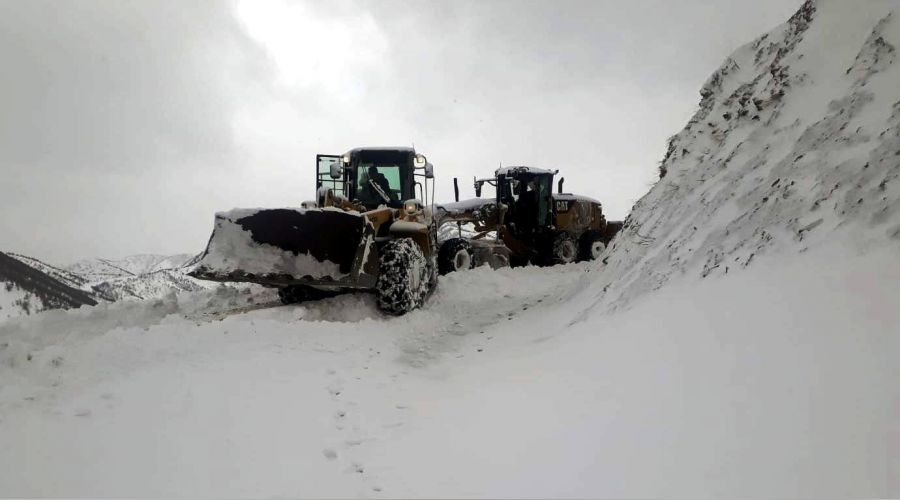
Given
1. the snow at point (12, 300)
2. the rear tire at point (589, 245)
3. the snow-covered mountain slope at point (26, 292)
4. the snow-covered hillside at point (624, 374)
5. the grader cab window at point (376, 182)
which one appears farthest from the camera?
the rear tire at point (589, 245)

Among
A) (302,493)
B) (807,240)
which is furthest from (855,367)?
(302,493)

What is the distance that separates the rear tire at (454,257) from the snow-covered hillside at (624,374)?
7.07 metres

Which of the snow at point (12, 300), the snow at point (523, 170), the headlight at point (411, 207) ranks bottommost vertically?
the snow at point (12, 300)

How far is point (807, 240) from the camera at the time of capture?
13.1ft

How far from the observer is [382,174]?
1038cm

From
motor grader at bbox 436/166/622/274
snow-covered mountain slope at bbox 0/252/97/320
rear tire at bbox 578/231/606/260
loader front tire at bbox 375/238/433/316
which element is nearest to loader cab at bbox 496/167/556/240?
motor grader at bbox 436/166/622/274

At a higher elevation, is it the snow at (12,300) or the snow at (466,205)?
the snow at (466,205)

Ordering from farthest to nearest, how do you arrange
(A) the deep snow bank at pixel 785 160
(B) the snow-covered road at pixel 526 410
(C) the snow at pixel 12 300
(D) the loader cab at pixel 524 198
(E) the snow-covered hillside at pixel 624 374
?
(D) the loader cab at pixel 524 198 < (C) the snow at pixel 12 300 < (A) the deep snow bank at pixel 785 160 < (E) the snow-covered hillside at pixel 624 374 < (B) the snow-covered road at pixel 526 410

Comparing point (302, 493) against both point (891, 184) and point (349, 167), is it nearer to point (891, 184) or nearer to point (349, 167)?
point (891, 184)

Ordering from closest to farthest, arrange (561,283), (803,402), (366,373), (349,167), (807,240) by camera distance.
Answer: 1. (803,402)
2. (807,240)
3. (366,373)
4. (349,167)
5. (561,283)

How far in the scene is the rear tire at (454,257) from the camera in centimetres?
1423

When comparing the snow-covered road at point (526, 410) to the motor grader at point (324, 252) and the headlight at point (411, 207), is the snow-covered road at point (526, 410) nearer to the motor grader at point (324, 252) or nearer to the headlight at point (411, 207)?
the motor grader at point (324, 252)

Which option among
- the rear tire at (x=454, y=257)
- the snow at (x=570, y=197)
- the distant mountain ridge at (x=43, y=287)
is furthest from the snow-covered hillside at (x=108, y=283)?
the snow at (x=570, y=197)

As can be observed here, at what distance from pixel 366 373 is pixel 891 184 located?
4568 millimetres
